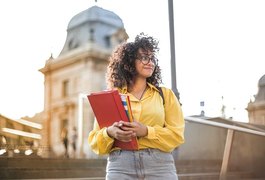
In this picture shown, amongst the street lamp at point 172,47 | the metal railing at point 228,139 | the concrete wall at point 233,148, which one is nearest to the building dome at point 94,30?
the street lamp at point 172,47

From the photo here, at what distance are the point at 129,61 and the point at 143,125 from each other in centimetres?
40

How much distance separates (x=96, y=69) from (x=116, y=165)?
7.59m

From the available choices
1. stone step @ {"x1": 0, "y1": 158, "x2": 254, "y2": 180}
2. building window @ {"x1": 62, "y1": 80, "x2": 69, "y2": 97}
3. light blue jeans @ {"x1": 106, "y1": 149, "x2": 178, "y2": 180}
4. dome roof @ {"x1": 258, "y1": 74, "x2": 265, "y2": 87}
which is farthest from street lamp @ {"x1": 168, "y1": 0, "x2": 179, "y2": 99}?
light blue jeans @ {"x1": 106, "y1": 149, "x2": 178, "y2": 180}

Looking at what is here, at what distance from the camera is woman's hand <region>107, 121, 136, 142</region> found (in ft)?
6.56

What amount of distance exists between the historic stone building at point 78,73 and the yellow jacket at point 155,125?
636cm

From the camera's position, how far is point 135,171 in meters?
2.07

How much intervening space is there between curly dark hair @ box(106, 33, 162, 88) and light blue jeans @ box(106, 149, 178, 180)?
14.7 inches

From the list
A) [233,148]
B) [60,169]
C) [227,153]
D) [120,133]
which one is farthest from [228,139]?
[120,133]

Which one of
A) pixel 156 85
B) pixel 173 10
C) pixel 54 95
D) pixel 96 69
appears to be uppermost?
pixel 173 10

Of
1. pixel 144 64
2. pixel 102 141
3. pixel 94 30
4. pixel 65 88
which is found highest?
pixel 94 30

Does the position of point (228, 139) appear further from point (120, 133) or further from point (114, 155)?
point (120, 133)

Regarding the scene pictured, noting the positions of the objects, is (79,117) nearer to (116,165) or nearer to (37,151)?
(37,151)

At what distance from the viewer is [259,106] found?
319 inches

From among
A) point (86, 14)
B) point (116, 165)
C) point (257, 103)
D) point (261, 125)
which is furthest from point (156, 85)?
point (86, 14)
